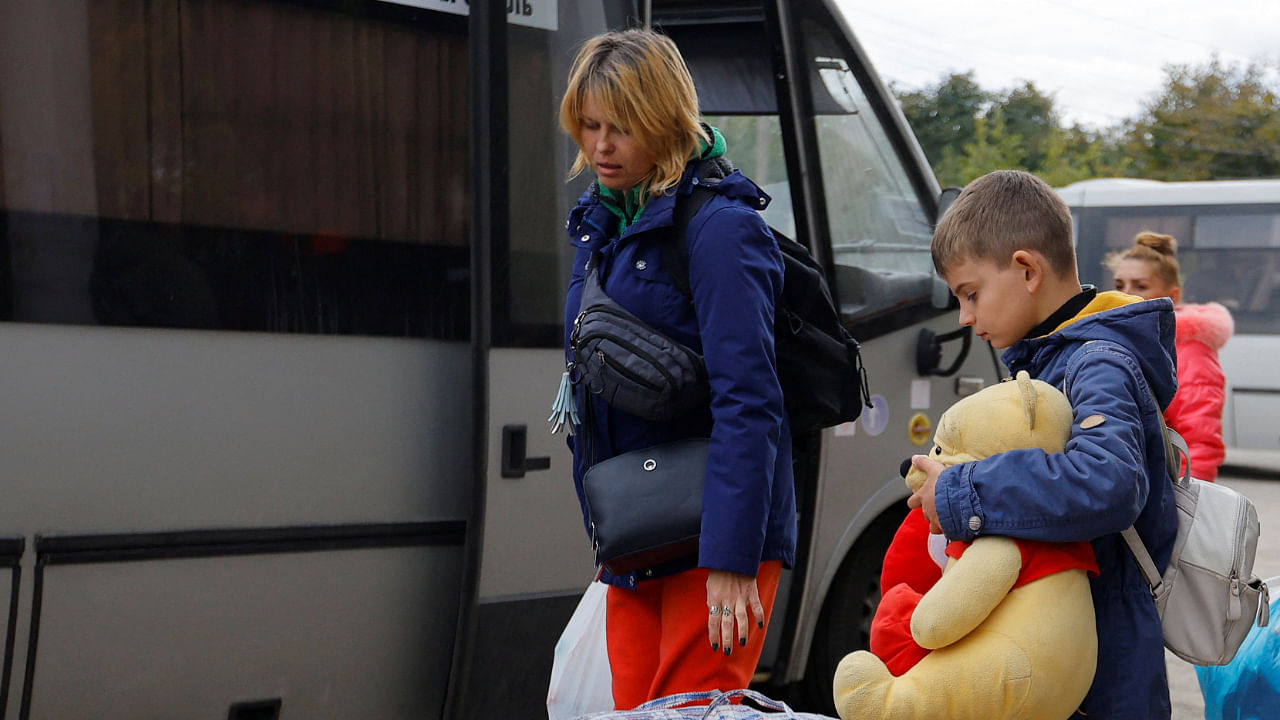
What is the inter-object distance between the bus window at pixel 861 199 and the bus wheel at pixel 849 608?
726 millimetres

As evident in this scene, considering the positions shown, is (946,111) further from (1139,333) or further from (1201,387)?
(1139,333)

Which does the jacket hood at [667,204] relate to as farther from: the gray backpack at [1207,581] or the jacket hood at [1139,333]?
the gray backpack at [1207,581]

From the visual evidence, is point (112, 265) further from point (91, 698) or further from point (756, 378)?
point (756, 378)

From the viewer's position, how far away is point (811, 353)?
2.25m

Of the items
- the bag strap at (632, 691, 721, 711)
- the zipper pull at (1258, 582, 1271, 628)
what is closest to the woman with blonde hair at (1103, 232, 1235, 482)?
the zipper pull at (1258, 582, 1271, 628)

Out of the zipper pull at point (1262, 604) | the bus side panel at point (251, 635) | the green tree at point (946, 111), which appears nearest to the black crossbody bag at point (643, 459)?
the zipper pull at point (1262, 604)

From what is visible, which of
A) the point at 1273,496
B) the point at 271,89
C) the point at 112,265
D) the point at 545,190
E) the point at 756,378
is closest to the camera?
the point at 756,378

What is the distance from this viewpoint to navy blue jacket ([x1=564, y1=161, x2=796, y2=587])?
6.66 ft

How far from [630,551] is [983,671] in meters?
0.68

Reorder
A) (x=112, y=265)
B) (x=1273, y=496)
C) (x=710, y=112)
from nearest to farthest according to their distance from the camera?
1. (x=112, y=265)
2. (x=710, y=112)
3. (x=1273, y=496)

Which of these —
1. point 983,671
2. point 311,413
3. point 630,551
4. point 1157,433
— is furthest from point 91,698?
point 1157,433

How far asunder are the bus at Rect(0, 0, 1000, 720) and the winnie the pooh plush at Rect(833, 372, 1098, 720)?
2.63 feet

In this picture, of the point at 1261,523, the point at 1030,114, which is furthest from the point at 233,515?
the point at 1030,114

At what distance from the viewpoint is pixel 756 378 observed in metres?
2.05
